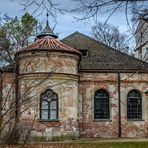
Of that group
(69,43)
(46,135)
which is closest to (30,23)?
(69,43)

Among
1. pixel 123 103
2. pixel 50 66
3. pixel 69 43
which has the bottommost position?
pixel 123 103

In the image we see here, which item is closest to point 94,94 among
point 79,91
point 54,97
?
point 79,91

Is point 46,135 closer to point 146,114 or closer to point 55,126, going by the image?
point 55,126

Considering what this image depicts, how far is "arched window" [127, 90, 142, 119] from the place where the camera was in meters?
33.1

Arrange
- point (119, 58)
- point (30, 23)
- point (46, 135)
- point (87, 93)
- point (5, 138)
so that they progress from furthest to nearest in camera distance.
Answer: point (30, 23) → point (119, 58) → point (87, 93) → point (46, 135) → point (5, 138)

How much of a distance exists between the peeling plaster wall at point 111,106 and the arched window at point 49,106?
124 inches

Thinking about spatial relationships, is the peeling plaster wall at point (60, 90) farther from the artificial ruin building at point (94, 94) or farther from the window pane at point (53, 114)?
the window pane at point (53, 114)

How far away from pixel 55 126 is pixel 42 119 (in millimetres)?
978

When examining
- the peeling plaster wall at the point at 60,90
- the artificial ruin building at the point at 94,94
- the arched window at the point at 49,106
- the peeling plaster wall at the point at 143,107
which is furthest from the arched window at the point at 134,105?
the arched window at the point at 49,106

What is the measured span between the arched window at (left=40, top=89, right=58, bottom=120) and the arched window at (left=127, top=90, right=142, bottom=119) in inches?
259

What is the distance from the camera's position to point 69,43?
3675cm

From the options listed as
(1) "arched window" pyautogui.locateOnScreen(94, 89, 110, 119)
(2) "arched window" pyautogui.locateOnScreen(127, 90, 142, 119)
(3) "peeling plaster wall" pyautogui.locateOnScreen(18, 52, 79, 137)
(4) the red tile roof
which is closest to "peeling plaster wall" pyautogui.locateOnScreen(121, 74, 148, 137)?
(2) "arched window" pyautogui.locateOnScreen(127, 90, 142, 119)

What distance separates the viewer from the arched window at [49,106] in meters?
29.0

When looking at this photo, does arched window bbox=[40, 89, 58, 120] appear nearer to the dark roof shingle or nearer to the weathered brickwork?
the weathered brickwork
